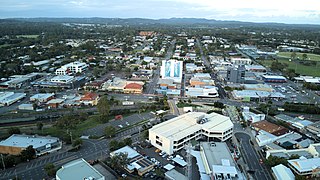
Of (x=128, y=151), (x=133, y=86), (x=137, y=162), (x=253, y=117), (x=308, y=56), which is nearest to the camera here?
(x=137, y=162)

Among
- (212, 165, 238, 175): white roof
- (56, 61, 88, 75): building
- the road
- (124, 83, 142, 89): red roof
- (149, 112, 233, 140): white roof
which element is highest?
(56, 61, 88, 75): building

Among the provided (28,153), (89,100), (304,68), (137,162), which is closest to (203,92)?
(89,100)

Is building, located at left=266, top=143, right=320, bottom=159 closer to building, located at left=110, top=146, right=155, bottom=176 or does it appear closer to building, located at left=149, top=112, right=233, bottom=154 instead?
building, located at left=149, top=112, right=233, bottom=154

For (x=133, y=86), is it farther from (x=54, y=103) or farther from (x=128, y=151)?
(x=128, y=151)

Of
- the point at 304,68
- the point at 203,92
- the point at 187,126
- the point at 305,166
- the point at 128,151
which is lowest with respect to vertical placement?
the point at 128,151

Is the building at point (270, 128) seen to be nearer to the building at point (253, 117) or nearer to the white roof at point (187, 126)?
the building at point (253, 117)

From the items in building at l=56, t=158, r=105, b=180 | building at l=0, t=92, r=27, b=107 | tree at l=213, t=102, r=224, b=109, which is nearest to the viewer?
building at l=56, t=158, r=105, b=180

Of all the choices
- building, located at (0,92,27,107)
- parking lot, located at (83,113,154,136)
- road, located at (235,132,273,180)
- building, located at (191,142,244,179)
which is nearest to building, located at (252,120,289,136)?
road, located at (235,132,273,180)
